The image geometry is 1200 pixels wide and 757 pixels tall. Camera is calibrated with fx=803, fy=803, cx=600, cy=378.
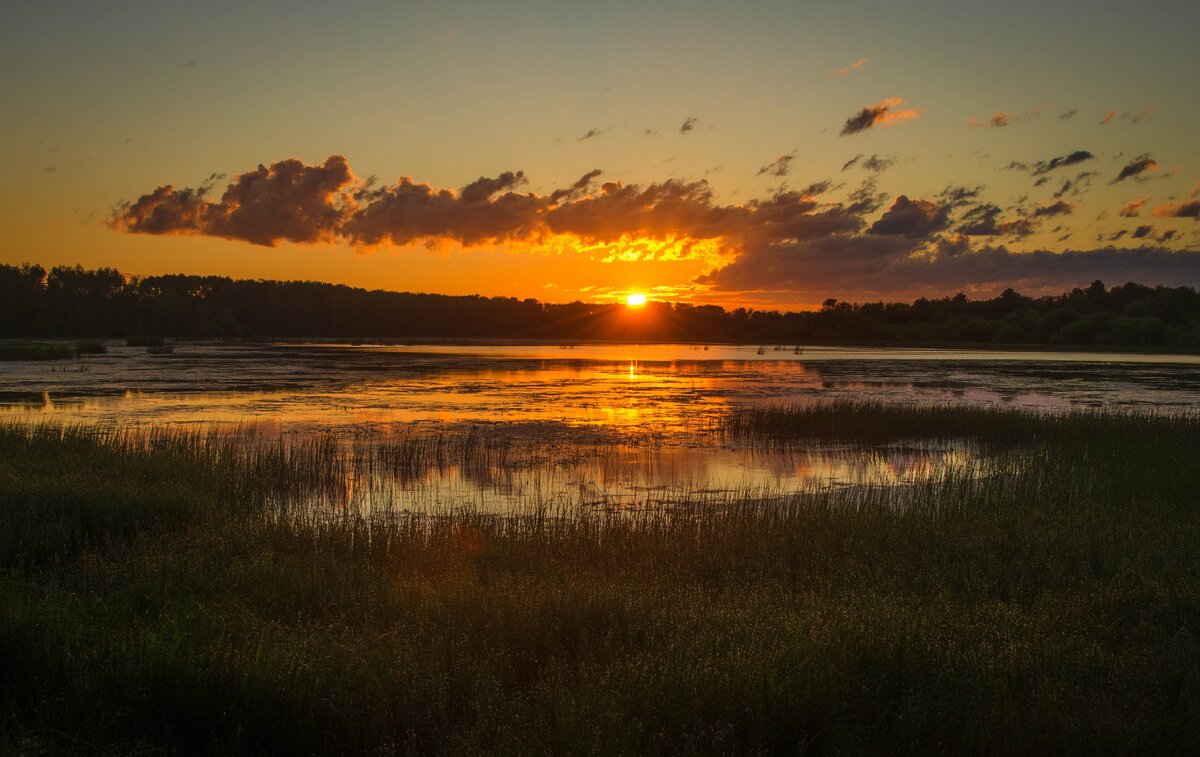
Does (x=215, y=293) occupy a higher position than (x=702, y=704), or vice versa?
(x=215, y=293)

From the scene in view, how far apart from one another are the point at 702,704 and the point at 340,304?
20185 cm

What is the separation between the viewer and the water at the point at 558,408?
18844mm

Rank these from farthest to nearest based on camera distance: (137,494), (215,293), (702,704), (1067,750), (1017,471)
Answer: (215,293), (1017,471), (137,494), (702,704), (1067,750)

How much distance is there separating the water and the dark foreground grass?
16.9 feet

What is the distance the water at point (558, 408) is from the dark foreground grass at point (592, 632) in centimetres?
515

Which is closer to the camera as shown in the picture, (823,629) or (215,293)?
(823,629)

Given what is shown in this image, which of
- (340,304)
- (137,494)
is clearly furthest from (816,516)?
(340,304)

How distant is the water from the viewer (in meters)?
18.8

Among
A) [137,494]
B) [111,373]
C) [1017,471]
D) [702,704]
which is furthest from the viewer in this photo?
[111,373]

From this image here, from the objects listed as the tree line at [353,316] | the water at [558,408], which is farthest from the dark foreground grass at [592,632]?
the tree line at [353,316]

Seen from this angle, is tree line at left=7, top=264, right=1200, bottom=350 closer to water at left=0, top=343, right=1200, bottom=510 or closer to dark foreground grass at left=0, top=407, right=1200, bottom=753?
water at left=0, top=343, right=1200, bottom=510

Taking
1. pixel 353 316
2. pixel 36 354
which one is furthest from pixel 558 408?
pixel 353 316

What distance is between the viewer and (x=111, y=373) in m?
50.2

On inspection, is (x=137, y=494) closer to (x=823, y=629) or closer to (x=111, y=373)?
(x=823, y=629)
